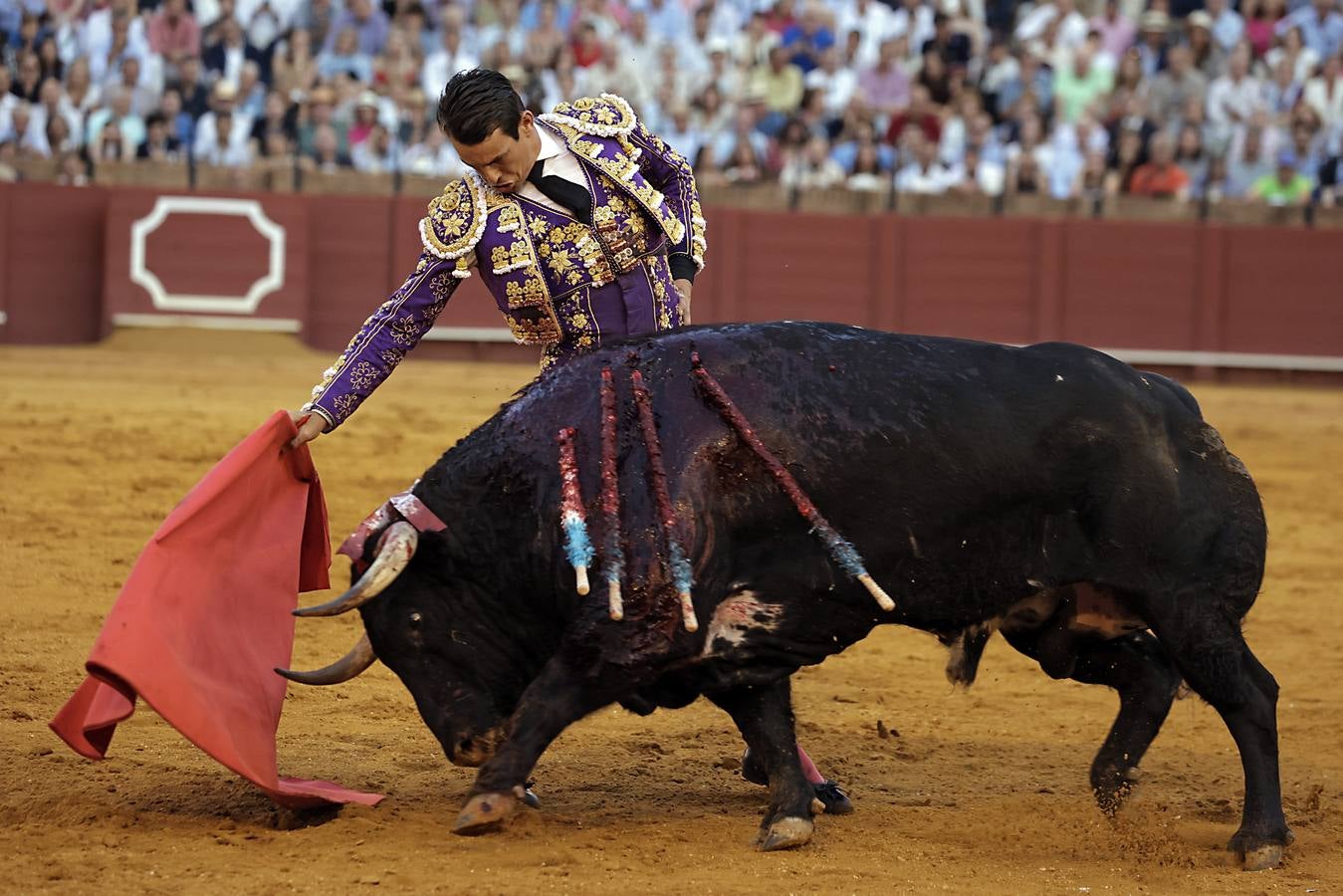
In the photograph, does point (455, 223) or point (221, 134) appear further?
point (221, 134)

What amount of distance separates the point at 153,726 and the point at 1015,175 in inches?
357

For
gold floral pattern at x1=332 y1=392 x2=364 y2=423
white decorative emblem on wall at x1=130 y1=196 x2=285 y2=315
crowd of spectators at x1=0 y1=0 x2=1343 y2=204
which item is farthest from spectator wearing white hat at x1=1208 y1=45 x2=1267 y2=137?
gold floral pattern at x1=332 y1=392 x2=364 y2=423

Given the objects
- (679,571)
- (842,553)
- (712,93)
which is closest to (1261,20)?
(712,93)

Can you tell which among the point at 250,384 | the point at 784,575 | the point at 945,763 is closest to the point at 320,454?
the point at 250,384

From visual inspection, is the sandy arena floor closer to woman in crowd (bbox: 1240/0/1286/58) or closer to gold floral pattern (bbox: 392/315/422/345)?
gold floral pattern (bbox: 392/315/422/345)

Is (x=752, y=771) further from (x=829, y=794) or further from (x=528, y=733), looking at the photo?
(x=528, y=733)

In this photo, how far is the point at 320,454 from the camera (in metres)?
7.60

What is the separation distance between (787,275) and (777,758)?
9100 mm

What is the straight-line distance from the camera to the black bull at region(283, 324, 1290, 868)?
3238 mm

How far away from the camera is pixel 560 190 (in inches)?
139

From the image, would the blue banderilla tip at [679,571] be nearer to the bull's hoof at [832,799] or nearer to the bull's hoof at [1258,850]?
the bull's hoof at [832,799]

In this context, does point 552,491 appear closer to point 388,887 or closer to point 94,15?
point 388,887

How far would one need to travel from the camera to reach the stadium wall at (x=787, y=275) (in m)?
11.8

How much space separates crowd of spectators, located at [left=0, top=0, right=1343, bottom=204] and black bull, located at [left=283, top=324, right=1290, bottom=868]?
8468mm
